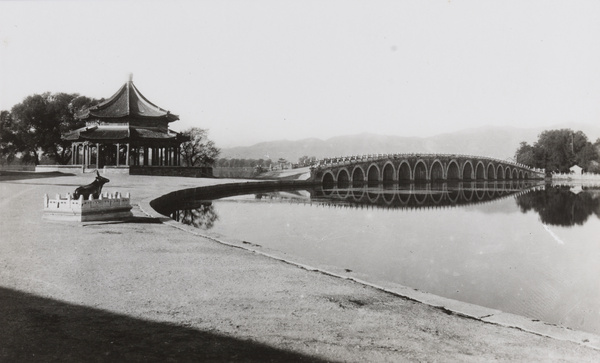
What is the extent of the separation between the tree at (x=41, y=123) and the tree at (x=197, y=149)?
39.4ft

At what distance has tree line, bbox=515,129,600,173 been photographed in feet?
254

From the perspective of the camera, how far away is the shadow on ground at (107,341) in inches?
182

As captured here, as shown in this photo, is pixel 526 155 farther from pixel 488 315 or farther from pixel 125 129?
pixel 488 315

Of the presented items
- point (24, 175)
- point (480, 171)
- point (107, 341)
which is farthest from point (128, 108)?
point (480, 171)

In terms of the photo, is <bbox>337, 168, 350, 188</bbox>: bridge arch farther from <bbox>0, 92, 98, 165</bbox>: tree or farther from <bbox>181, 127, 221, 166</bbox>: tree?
<bbox>0, 92, 98, 165</bbox>: tree

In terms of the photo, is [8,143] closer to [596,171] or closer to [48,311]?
[48,311]

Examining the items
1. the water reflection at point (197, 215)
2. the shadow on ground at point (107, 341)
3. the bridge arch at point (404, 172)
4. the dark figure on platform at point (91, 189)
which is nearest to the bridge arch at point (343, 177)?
the bridge arch at point (404, 172)

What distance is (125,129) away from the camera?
4316 centimetres

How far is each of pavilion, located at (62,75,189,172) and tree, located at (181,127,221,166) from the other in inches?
572

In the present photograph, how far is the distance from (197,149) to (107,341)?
194 feet

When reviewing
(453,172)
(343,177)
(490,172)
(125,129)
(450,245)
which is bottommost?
(450,245)

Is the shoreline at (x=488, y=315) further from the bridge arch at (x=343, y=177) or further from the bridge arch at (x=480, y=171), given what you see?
the bridge arch at (x=480, y=171)

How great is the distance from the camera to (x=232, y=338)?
513cm

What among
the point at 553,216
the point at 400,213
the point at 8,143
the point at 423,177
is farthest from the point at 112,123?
the point at 423,177
